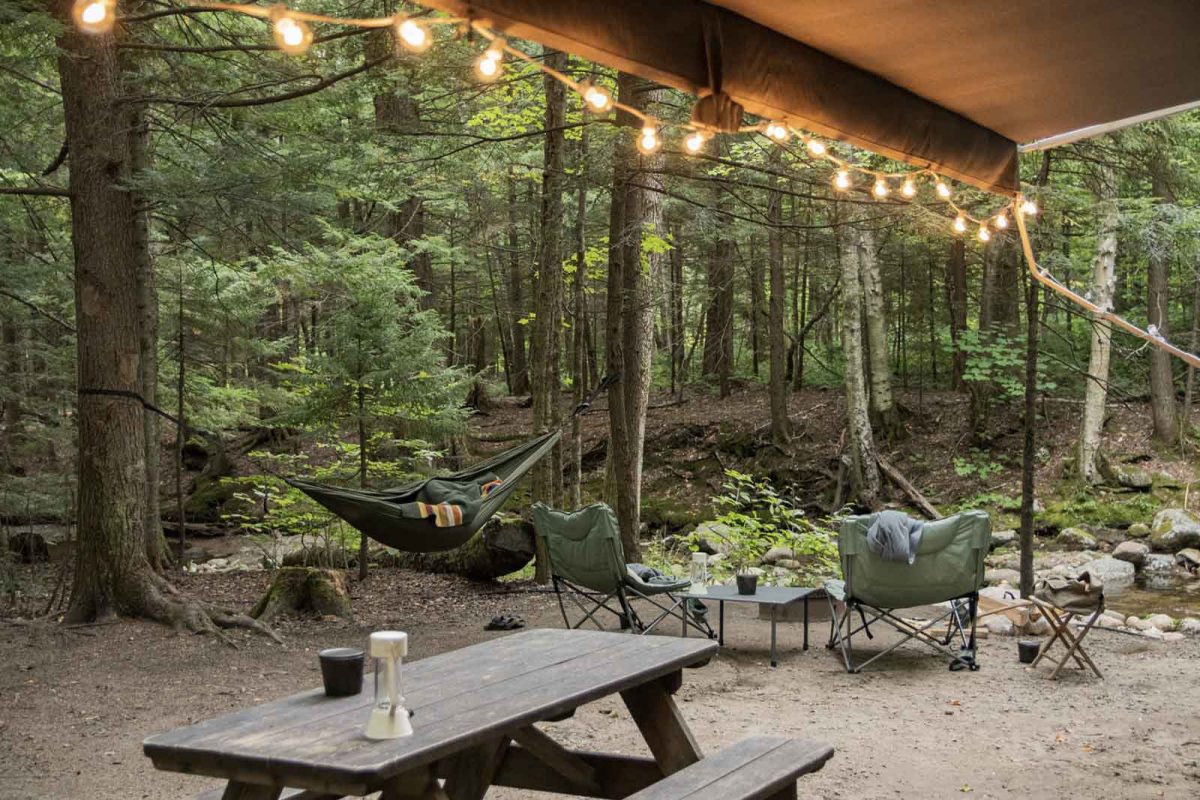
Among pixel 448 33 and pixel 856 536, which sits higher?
pixel 448 33

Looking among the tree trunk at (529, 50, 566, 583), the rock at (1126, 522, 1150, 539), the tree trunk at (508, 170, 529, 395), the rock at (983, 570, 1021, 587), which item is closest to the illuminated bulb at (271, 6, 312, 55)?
the tree trunk at (529, 50, 566, 583)

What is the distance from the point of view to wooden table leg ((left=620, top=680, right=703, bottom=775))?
271 centimetres

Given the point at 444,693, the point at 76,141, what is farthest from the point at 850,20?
the point at 76,141

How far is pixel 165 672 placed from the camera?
4590 millimetres

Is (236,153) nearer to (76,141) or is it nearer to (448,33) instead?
(76,141)

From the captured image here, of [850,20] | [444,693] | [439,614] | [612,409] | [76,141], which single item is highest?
[76,141]

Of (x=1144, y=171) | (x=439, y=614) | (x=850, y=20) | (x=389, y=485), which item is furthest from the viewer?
(x=1144, y=171)

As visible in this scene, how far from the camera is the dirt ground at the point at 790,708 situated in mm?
3244

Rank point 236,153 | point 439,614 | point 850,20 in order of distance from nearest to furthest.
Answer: point 850,20
point 236,153
point 439,614

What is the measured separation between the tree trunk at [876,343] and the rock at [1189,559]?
12.0 ft

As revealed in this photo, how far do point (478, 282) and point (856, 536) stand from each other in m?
12.4

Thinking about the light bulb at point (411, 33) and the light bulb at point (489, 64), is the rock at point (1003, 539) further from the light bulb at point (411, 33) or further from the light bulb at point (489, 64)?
the light bulb at point (411, 33)

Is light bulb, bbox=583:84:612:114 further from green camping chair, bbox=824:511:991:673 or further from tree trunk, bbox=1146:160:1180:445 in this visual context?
tree trunk, bbox=1146:160:1180:445

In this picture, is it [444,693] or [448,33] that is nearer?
[444,693]
